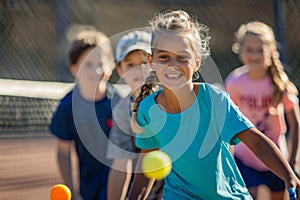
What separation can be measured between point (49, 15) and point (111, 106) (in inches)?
336

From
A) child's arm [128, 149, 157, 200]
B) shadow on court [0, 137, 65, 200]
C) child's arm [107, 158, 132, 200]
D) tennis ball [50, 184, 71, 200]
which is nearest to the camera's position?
tennis ball [50, 184, 71, 200]

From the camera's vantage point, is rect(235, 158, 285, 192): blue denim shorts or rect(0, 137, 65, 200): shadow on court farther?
rect(0, 137, 65, 200): shadow on court

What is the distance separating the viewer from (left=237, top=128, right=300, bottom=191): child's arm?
10.1 ft

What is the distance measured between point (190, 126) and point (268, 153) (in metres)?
0.39

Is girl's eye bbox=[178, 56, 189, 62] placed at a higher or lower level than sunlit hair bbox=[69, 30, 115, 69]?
higher

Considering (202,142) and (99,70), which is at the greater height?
(202,142)


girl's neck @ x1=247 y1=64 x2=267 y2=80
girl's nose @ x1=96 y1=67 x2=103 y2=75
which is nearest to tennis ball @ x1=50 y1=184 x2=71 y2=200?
girl's nose @ x1=96 y1=67 x2=103 y2=75

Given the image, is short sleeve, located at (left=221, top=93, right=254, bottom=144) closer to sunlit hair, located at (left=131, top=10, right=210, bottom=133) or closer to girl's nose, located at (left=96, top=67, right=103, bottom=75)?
sunlit hair, located at (left=131, top=10, right=210, bottom=133)

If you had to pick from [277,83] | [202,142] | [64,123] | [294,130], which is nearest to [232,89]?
[277,83]

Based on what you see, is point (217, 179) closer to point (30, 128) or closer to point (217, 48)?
point (30, 128)

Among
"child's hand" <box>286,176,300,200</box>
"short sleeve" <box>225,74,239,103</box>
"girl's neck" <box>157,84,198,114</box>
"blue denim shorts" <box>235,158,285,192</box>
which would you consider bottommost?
"blue denim shorts" <box>235,158,285,192</box>

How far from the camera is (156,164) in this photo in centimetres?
365

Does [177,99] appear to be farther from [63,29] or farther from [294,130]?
[63,29]

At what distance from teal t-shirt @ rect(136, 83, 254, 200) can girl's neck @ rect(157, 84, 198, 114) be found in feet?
0.10
